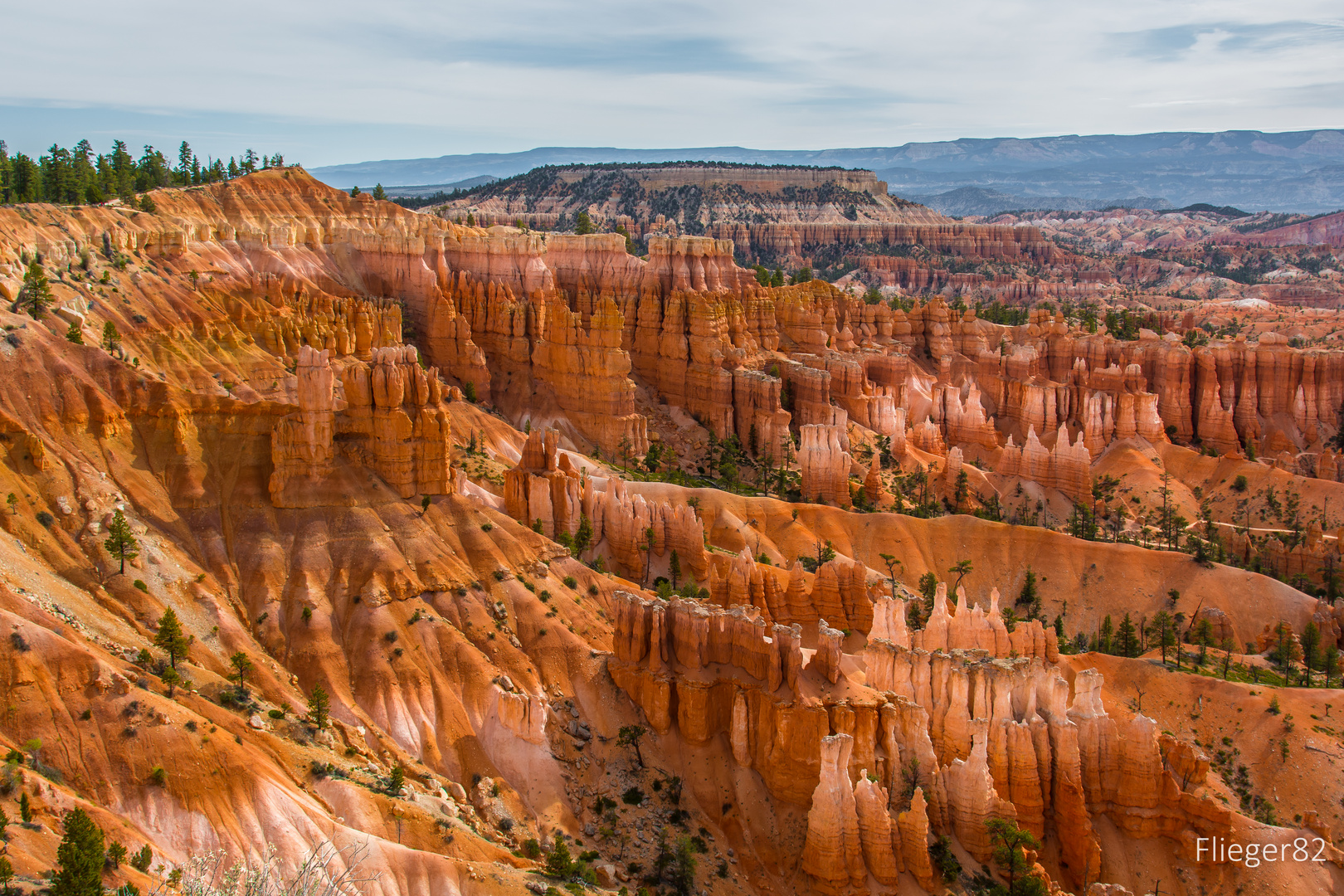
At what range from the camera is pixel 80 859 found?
2591 centimetres

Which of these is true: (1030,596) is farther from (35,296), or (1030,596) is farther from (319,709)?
(35,296)

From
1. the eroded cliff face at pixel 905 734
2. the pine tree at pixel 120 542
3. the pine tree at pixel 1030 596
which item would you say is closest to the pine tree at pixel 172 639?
the pine tree at pixel 120 542

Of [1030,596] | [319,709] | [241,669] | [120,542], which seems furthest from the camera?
[1030,596]

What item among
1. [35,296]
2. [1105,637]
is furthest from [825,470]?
[35,296]

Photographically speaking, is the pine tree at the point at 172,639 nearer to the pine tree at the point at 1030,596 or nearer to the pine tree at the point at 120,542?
the pine tree at the point at 120,542

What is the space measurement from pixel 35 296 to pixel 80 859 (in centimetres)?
3454

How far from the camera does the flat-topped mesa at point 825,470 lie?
8300 cm

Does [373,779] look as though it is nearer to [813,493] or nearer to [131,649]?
[131,649]

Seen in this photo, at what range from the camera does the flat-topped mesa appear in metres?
83.0

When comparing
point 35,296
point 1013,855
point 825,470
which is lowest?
point 1013,855

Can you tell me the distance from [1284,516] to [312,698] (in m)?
77.9

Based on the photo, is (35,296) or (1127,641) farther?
(1127,641)

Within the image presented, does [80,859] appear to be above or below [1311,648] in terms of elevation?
above

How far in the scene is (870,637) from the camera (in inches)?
2019
